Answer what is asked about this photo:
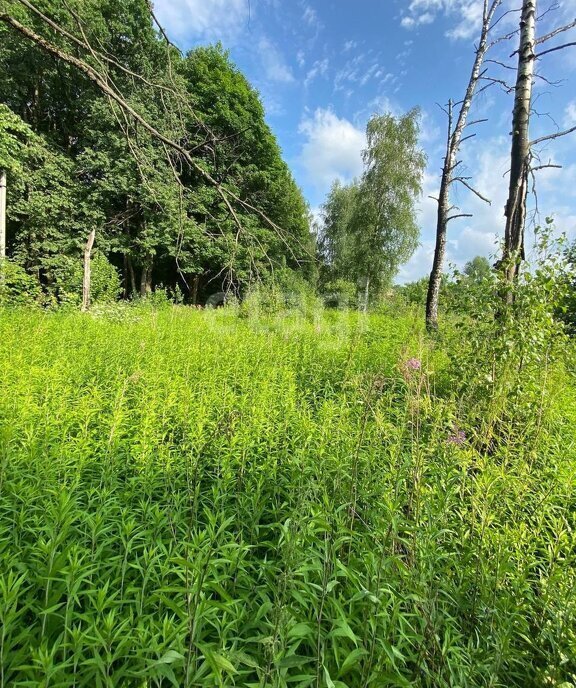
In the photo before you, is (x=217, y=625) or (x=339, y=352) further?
(x=339, y=352)

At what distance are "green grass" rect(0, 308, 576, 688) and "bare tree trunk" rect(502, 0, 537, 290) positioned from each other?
1.36 metres

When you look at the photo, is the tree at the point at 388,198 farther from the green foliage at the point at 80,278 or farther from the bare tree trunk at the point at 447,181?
the green foliage at the point at 80,278

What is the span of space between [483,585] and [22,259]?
1820cm

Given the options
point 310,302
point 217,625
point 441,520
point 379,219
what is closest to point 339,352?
point 441,520

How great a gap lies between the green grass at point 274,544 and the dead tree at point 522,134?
1371 mm

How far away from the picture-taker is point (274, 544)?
69.2 inches

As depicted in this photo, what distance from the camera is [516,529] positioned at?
182cm

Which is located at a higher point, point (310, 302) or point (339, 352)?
point (310, 302)

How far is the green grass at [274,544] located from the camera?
3.48 ft

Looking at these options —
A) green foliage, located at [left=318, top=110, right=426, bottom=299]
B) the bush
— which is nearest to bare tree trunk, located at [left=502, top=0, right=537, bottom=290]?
the bush

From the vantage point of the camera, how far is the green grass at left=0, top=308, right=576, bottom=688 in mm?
1060

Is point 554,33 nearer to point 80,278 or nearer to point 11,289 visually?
point 11,289

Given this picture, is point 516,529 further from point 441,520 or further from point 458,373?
point 458,373

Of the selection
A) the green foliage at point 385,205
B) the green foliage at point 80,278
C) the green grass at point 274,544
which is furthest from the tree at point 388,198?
the green grass at point 274,544
